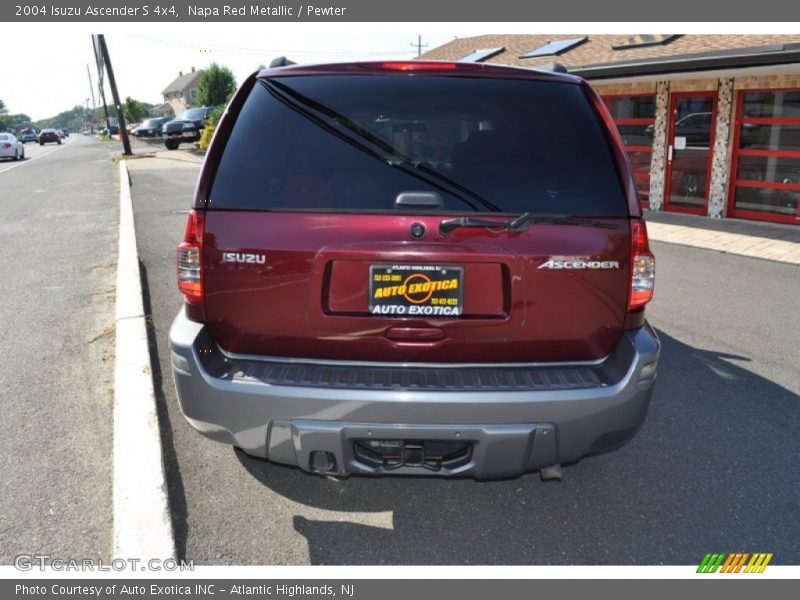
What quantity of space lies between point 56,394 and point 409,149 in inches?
116

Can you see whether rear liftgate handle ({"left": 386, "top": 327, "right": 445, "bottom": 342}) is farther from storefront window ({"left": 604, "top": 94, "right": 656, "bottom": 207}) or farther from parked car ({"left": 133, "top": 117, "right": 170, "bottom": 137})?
parked car ({"left": 133, "top": 117, "right": 170, "bottom": 137})

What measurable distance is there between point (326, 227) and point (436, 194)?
453 millimetres

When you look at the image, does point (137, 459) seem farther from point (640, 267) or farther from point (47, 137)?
point (47, 137)

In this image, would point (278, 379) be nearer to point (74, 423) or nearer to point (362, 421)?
point (362, 421)

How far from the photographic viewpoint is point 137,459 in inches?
126

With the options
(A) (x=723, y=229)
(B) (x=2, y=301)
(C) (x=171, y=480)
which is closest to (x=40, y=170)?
(B) (x=2, y=301)

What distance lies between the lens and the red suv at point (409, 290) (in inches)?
95.9

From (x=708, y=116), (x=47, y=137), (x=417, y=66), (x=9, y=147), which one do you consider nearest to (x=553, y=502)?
(x=417, y=66)

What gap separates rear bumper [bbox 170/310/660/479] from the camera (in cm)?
239

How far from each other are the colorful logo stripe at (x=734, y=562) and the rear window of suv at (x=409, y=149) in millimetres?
1518

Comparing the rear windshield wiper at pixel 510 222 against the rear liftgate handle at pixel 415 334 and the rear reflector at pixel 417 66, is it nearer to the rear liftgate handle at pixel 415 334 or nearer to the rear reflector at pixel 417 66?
the rear liftgate handle at pixel 415 334

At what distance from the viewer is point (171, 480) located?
319 cm

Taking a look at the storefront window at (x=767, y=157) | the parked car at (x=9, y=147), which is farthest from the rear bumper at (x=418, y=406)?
the parked car at (x=9, y=147)

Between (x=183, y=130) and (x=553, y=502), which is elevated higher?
(x=183, y=130)
